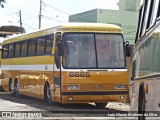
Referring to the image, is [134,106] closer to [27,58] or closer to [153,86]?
[153,86]

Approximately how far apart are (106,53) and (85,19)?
125 ft

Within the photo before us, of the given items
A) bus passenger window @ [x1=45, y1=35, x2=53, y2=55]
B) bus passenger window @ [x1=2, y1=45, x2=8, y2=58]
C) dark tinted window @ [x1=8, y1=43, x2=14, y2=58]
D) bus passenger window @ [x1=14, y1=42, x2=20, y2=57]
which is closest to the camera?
bus passenger window @ [x1=45, y1=35, x2=53, y2=55]

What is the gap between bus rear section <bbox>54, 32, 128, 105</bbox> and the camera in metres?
15.9

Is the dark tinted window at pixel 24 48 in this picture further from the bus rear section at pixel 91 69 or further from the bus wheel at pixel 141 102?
the bus wheel at pixel 141 102

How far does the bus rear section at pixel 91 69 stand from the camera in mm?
15875

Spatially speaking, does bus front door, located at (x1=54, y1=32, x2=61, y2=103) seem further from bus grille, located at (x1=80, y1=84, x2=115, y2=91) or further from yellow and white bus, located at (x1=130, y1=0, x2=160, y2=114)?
yellow and white bus, located at (x1=130, y1=0, x2=160, y2=114)

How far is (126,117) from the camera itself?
12.1 metres

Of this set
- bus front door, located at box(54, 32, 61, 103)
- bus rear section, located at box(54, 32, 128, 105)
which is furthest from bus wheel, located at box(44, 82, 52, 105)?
bus rear section, located at box(54, 32, 128, 105)

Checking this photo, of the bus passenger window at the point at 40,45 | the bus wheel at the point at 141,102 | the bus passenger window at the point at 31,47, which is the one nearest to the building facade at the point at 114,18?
the bus passenger window at the point at 31,47


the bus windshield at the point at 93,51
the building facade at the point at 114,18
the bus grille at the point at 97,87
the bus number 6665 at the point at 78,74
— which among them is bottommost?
the bus grille at the point at 97,87

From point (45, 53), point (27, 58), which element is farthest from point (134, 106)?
point (27, 58)

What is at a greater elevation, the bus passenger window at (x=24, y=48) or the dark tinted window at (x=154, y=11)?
the dark tinted window at (x=154, y=11)

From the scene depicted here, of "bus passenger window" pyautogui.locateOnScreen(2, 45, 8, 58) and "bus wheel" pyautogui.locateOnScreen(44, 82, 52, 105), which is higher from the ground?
"bus passenger window" pyautogui.locateOnScreen(2, 45, 8, 58)

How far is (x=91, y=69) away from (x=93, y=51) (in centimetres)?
69
